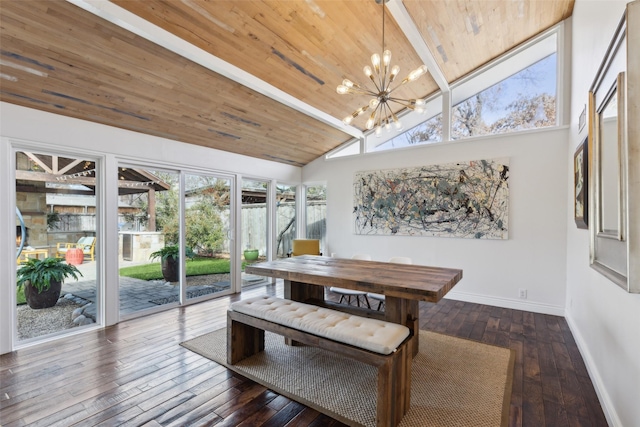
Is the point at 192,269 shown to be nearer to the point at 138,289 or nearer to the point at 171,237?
the point at 171,237

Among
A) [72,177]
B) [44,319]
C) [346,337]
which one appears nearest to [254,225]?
[72,177]

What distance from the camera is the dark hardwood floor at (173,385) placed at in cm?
186

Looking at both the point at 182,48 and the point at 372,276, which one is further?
the point at 182,48

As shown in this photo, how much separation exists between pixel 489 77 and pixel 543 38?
72cm

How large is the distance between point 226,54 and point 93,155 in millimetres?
1911

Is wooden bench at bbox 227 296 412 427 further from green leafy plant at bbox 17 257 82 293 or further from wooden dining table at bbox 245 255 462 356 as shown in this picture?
green leafy plant at bbox 17 257 82 293

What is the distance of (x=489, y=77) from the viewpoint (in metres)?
4.30

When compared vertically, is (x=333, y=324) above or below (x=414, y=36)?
below

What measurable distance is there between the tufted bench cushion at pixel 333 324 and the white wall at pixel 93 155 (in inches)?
78.8

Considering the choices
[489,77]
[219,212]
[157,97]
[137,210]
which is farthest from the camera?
[219,212]

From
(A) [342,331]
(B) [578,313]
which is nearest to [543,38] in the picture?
(B) [578,313]

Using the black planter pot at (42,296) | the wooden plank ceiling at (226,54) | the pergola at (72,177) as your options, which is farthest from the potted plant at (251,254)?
the black planter pot at (42,296)

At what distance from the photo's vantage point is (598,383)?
2.11 m

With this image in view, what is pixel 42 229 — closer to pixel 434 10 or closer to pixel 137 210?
pixel 137 210
